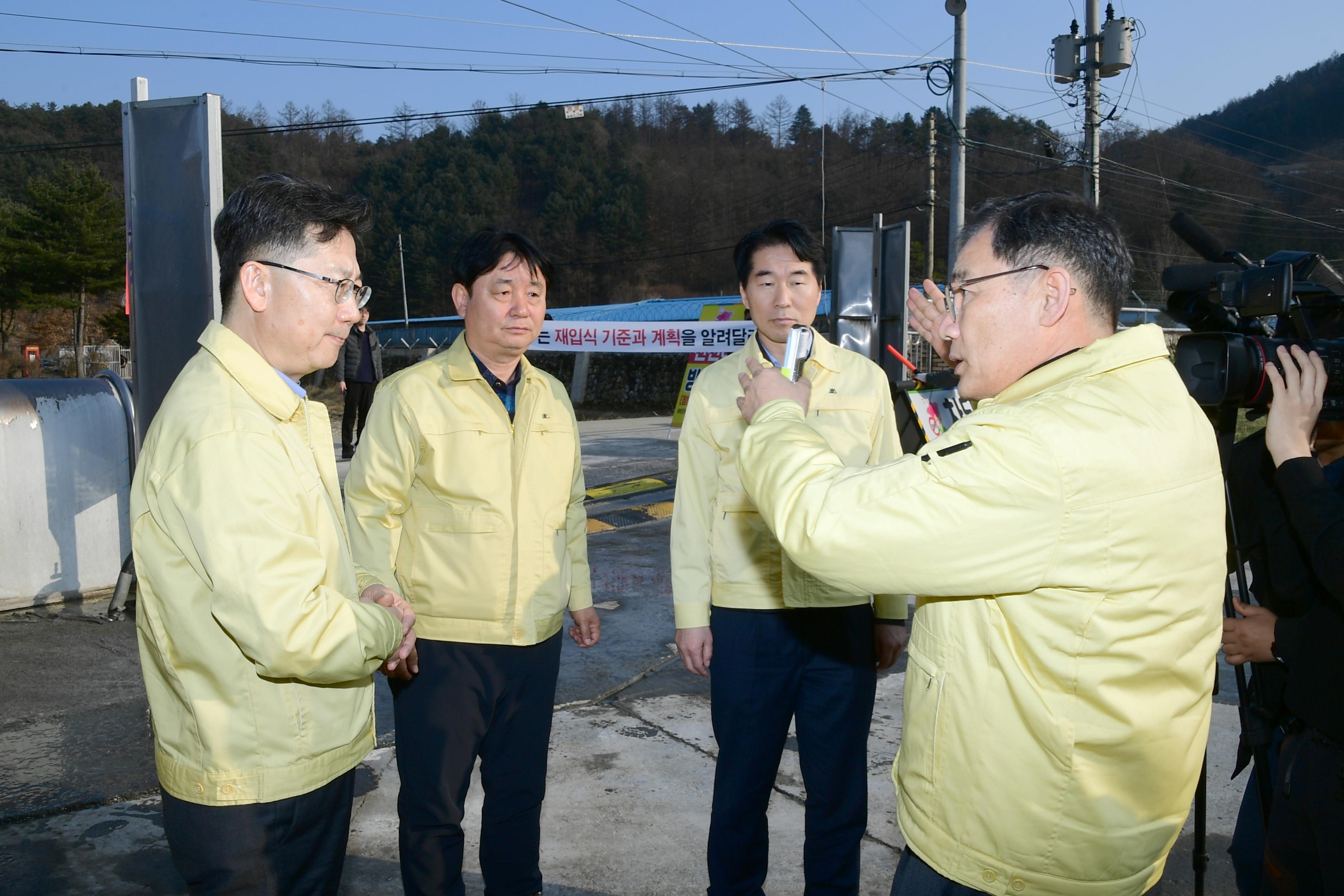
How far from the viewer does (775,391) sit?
1.76m

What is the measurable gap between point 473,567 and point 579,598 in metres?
0.50

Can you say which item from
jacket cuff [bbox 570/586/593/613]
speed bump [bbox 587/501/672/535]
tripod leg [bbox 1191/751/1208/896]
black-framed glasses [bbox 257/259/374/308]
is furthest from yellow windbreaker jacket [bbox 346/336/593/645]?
speed bump [bbox 587/501/672/535]

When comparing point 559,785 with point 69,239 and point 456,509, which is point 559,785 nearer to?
point 456,509

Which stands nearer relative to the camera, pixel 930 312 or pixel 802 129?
pixel 930 312

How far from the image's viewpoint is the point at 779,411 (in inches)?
66.8

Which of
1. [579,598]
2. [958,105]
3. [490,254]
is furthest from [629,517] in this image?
[958,105]

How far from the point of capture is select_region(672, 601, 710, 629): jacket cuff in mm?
2701

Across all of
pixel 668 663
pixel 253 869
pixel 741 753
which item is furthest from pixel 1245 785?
pixel 253 869

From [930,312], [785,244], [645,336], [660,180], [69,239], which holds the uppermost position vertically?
[660,180]

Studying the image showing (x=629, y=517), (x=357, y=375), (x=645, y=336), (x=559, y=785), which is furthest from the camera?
(x=645, y=336)

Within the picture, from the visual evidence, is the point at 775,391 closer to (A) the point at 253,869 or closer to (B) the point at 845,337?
(A) the point at 253,869

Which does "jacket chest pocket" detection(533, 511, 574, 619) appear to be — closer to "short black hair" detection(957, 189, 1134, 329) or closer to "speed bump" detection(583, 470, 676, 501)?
"short black hair" detection(957, 189, 1134, 329)

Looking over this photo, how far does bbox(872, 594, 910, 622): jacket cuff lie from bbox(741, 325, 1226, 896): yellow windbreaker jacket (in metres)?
1.13

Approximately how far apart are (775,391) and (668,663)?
3.31 metres
